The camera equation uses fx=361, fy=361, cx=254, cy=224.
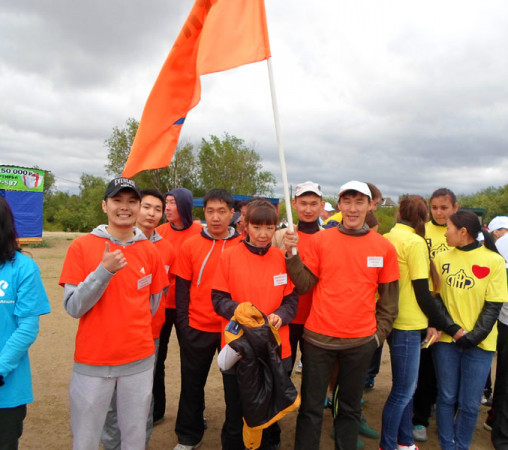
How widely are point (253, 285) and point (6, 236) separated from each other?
5.28 feet

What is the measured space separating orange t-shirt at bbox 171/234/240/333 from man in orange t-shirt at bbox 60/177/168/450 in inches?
24.1

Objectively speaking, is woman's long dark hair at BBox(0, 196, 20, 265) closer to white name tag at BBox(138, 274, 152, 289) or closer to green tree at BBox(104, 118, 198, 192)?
white name tag at BBox(138, 274, 152, 289)

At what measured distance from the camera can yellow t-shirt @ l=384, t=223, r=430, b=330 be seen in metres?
2.95

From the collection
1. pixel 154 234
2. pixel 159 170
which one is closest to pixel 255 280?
pixel 154 234

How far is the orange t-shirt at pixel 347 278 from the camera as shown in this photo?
267 cm

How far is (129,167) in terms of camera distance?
8.90ft

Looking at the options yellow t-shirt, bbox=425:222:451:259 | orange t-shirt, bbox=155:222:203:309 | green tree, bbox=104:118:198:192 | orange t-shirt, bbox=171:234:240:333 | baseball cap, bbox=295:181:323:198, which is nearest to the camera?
orange t-shirt, bbox=171:234:240:333

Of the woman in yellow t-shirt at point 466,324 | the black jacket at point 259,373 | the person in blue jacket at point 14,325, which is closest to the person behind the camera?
the person in blue jacket at point 14,325

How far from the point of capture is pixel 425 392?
3.71 m

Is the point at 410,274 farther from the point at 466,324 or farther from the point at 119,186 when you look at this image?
the point at 119,186

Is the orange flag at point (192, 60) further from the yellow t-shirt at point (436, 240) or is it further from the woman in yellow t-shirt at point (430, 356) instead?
the yellow t-shirt at point (436, 240)

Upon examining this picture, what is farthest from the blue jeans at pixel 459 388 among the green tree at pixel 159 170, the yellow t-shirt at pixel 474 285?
the green tree at pixel 159 170

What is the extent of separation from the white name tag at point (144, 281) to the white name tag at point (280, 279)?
2.99 feet

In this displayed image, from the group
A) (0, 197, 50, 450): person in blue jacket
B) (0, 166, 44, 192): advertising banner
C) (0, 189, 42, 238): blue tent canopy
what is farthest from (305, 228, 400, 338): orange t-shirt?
(0, 166, 44, 192): advertising banner
